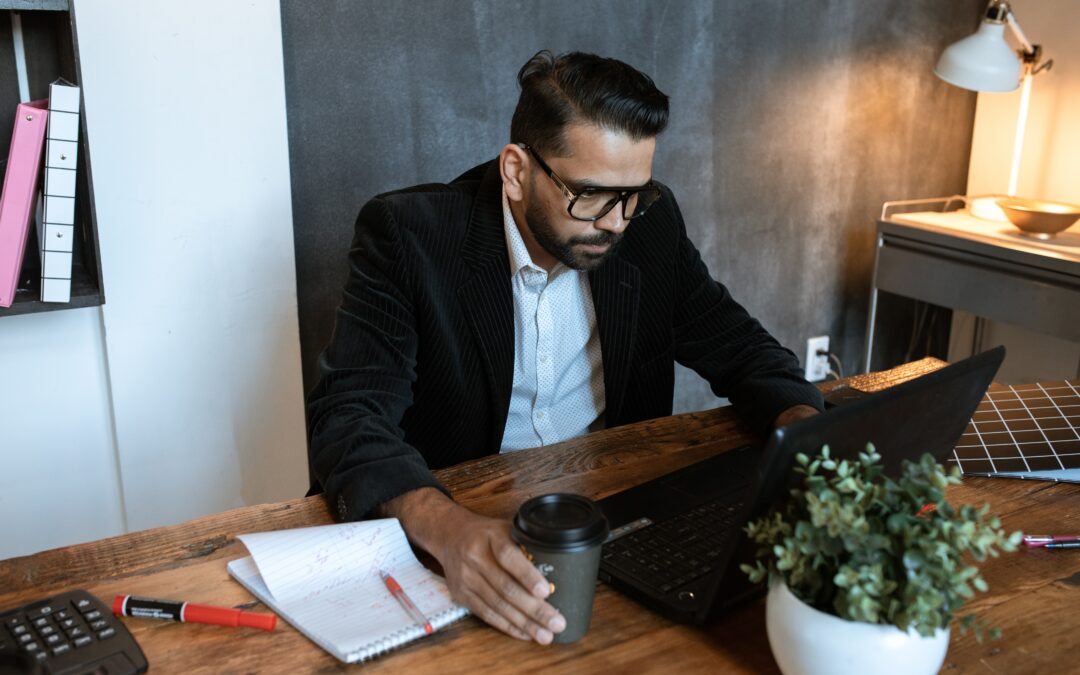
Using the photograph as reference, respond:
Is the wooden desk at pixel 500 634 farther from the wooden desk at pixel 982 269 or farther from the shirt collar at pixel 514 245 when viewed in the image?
the wooden desk at pixel 982 269

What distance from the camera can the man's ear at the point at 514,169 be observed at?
1.67 meters

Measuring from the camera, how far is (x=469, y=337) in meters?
1.66

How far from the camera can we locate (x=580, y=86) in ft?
5.30

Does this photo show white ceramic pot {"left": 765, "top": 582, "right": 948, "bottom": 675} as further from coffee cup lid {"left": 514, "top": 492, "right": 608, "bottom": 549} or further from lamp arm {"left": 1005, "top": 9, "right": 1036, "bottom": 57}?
lamp arm {"left": 1005, "top": 9, "right": 1036, "bottom": 57}

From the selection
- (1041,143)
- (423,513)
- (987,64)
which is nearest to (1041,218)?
(987,64)

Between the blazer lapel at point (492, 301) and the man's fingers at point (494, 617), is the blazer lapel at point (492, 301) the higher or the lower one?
the higher one

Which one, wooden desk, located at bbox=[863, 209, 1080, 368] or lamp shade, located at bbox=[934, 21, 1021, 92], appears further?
lamp shade, located at bbox=[934, 21, 1021, 92]

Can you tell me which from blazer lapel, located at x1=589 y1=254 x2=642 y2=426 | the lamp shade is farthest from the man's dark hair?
the lamp shade

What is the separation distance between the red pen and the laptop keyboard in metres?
0.23

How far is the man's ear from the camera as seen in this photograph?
5.49ft

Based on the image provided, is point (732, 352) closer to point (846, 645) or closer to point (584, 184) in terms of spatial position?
point (584, 184)

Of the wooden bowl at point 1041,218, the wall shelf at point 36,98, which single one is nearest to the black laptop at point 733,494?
the wall shelf at point 36,98

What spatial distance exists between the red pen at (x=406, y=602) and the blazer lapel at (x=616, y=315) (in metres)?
0.78

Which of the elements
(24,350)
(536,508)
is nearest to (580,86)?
(536,508)
